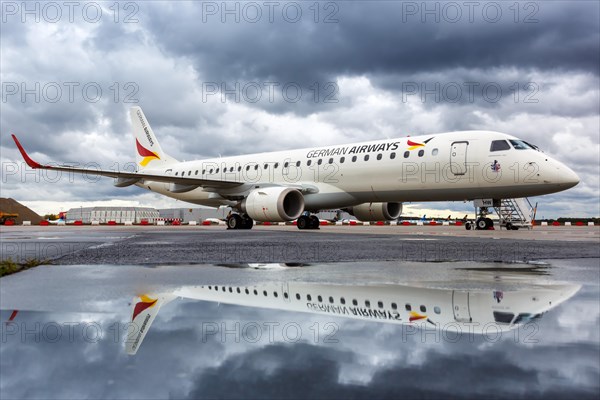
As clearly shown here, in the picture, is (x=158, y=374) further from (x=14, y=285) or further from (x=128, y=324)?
(x=14, y=285)

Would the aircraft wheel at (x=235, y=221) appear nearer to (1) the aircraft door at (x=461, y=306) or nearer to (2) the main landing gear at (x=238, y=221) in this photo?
(2) the main landing gear at (x=238, y=221)

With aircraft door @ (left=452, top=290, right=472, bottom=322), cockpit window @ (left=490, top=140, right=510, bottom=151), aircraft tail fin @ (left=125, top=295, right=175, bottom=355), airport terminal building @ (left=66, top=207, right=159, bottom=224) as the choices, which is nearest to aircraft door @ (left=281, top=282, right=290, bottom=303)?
aircraft tail fin @ (left=125, top=295, right=175, bottom=355)

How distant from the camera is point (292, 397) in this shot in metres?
1.70

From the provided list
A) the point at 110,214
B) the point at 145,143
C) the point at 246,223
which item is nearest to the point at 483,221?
the point at 246,223

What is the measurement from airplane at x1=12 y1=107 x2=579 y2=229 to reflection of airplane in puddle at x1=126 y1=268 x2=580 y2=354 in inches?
532

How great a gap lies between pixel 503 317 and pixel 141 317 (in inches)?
80.9

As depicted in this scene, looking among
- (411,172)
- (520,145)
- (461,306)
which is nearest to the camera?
(461,306)

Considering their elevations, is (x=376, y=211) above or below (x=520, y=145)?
below

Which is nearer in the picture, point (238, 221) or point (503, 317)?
point (503, 317)

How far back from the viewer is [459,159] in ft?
57.0

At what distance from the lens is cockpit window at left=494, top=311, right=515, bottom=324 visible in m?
2.80

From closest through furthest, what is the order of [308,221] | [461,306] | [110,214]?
[461,306], [308,221], [110,214]

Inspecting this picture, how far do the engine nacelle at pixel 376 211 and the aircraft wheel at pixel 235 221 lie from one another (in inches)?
200

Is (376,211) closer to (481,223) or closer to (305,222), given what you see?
(305,222)
